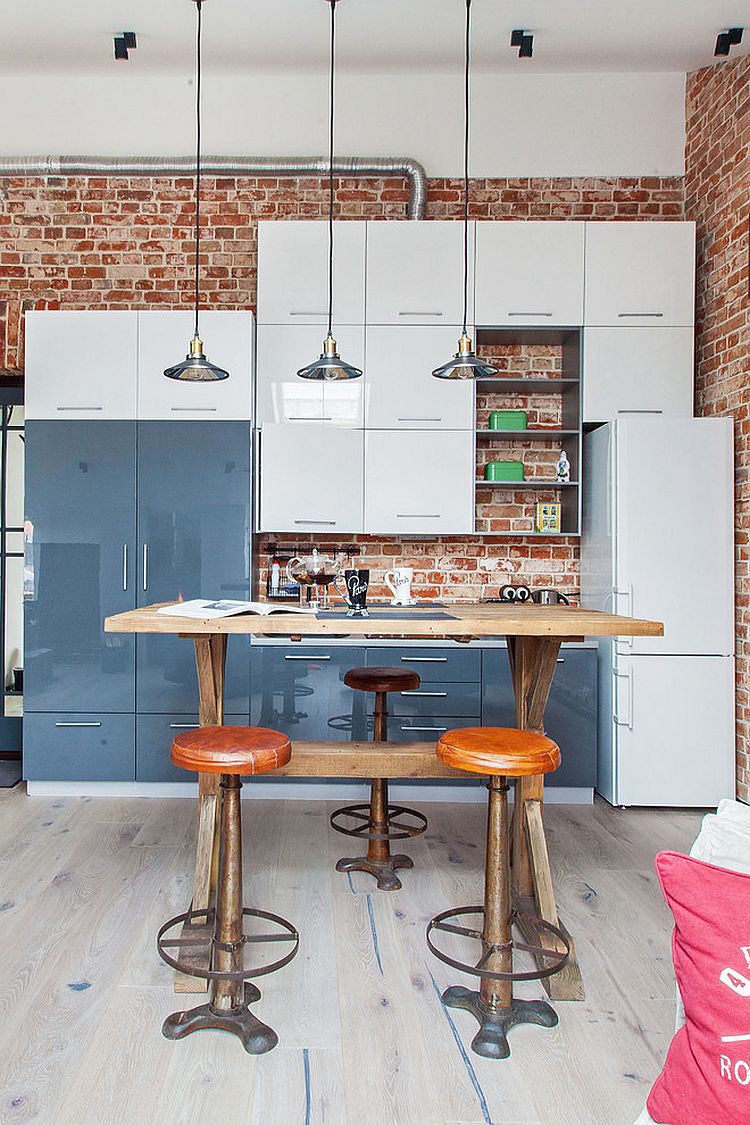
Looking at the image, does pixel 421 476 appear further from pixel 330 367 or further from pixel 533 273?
pixel 330 367

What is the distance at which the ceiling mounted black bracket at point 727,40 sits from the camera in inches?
151

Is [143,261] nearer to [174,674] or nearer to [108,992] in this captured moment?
[174,674]

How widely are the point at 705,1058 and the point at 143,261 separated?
4556 mm

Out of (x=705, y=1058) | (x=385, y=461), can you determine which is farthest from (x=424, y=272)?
(x=705, y=1058)

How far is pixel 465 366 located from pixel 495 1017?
212cm

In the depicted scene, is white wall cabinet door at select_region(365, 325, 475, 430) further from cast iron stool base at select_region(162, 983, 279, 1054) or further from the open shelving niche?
cast iron stool base at select_region(162, 983, 279, 1054)

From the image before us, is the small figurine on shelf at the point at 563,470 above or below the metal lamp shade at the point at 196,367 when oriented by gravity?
below

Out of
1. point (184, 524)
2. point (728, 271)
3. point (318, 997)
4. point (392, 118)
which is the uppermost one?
point (392, 118)

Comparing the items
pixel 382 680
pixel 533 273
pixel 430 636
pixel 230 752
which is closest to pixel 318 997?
pixel 230 752

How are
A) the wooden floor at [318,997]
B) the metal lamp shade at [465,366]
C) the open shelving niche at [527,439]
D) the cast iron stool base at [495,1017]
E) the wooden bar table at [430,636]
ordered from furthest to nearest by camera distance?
the open shelving niche at [527,439], the metal lamp shade at [465,366], the wooden bar table at [430,636], the cast iron stool base at [495,1017], the wooden floor at [318,997]

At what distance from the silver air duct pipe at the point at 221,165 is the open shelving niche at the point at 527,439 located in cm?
98

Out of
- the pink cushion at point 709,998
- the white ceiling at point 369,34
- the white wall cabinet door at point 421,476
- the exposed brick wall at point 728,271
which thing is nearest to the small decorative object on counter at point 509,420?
the white wall cabinet door at point 421,476

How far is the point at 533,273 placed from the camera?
4.18 meters

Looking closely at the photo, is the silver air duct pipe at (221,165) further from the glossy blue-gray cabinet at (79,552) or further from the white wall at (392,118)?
the glossy blue-gray cabinet at (79,552)
